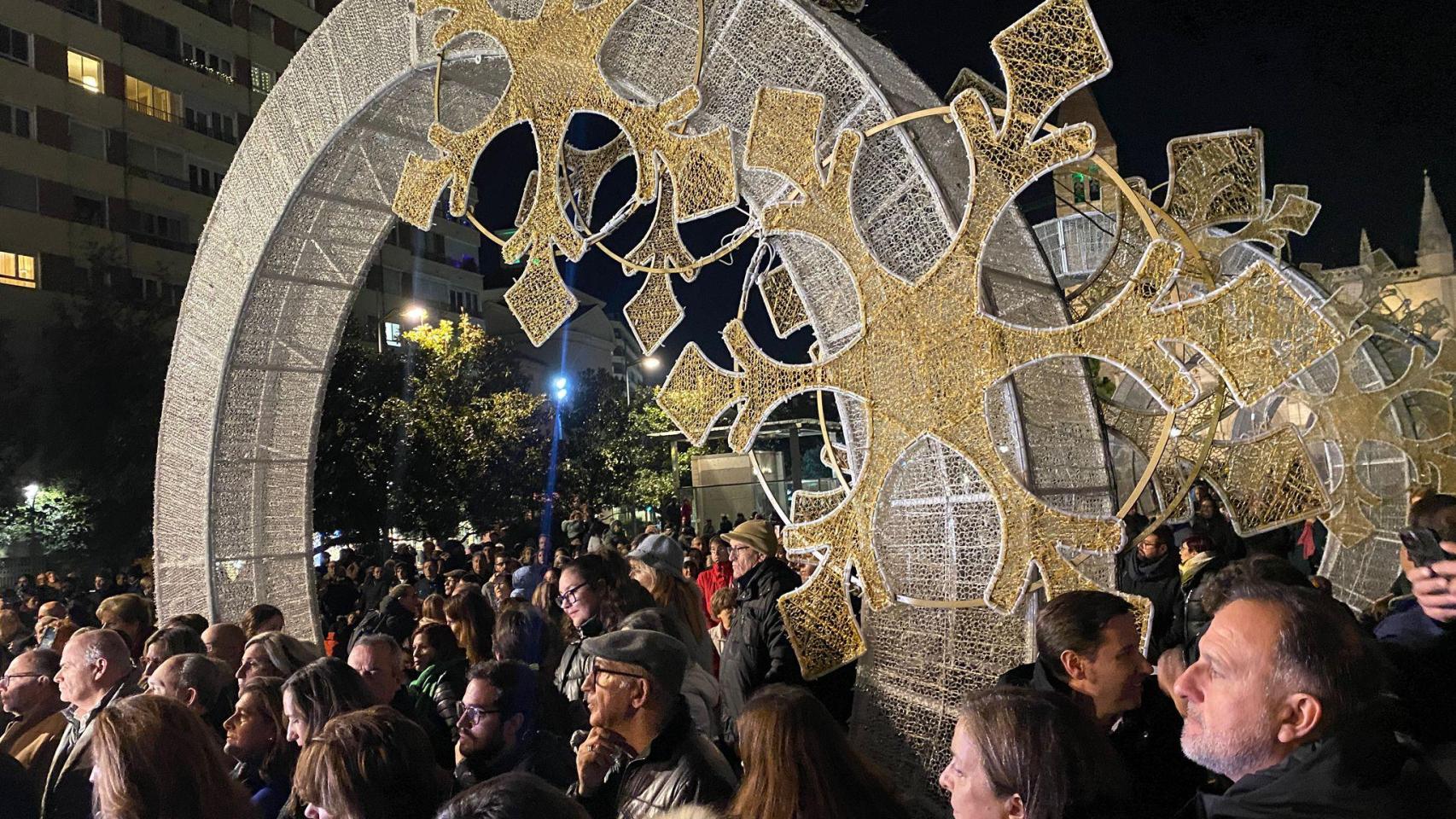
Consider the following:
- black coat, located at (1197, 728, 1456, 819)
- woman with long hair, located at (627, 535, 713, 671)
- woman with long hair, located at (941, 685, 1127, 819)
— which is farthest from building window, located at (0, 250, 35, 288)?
black coat, located at (1197, 728, 1456, 819)

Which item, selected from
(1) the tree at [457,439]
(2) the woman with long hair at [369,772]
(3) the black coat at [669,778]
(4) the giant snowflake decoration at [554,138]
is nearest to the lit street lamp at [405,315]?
(1) the tree at [457,439]

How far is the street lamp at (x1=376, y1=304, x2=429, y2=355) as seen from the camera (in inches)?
1083

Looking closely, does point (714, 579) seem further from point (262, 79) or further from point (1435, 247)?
point (1435, 247)

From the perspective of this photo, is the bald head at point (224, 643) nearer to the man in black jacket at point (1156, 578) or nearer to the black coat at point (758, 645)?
the black coat at point (758, 645)

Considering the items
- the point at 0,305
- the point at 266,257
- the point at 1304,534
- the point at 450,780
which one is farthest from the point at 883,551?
the point at 0,305

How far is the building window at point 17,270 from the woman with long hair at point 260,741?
76.3ft

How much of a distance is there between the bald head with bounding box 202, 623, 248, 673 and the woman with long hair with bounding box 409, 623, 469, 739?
103 centimetres

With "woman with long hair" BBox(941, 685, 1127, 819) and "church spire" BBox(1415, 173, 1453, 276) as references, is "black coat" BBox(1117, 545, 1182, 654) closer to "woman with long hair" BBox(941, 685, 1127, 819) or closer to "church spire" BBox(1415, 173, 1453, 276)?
"woman with long hair" BBox(941, 685, 1127, 819)

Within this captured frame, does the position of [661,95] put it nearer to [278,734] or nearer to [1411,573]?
[278,734]

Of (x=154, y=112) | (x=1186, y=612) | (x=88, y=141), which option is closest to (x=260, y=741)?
(x=1186, y=612)

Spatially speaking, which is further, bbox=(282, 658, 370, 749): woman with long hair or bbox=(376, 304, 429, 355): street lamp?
bbox=(376, 304, 429, 355): street lamp

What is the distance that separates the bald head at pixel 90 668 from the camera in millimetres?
4215

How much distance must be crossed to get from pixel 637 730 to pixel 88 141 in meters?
27.5

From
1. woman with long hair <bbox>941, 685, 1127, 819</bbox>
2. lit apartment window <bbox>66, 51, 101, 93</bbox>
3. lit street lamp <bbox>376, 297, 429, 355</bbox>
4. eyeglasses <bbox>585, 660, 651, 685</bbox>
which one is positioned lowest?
woman with long hair <bbox>941, 685, 1127, 819</bbox>
